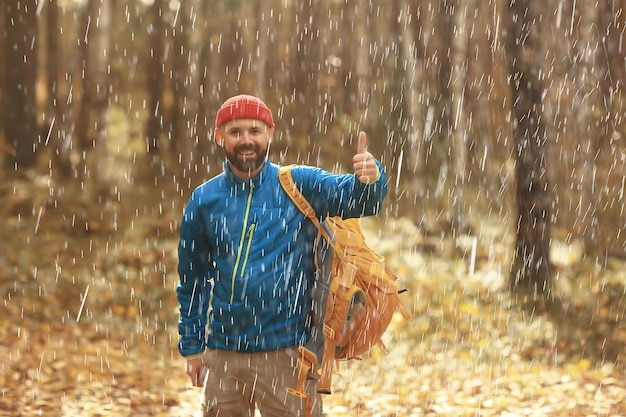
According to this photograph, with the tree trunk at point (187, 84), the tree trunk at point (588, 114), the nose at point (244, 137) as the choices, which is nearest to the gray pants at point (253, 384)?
the nose at point (244, 137)

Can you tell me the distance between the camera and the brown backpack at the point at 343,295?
3.65 m

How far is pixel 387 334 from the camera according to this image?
34.2ft

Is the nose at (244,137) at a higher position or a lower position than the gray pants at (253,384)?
higher

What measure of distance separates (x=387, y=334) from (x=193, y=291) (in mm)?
6864

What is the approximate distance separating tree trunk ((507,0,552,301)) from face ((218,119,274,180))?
8.20 metres

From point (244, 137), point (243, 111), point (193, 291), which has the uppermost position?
point (243, 111)

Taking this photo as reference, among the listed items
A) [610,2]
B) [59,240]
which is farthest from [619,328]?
[59,240]

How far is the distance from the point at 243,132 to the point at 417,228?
12897 mm

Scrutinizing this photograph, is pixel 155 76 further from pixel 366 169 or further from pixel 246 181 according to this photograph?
pixel 366 169

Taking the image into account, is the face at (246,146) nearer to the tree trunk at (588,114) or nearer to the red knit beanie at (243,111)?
the red knit beanie at (243,111)

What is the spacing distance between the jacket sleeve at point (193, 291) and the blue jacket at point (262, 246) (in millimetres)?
88

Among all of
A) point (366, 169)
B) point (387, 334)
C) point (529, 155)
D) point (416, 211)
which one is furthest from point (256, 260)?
point (416, 211)

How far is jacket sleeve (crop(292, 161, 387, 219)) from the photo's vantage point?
3414mm

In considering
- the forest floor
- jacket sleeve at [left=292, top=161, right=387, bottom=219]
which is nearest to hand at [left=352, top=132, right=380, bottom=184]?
jacket sleeve at [left=292, top=161, right=387, bottom=219]
